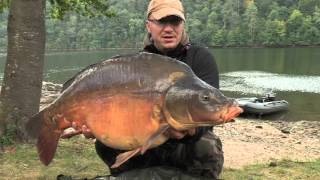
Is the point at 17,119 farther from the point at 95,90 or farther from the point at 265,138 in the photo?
the point at 265,138

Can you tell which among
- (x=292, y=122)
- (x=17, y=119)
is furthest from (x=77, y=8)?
(x=292, y=122)

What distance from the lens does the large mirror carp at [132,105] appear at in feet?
10.4

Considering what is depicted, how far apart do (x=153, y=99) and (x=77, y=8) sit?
9.33 m

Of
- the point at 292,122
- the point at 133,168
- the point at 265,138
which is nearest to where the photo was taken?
the point at 133,168

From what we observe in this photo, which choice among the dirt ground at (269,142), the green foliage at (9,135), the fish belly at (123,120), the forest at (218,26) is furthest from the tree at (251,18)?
the fish belly at (123,120)

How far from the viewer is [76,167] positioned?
25.3 feet

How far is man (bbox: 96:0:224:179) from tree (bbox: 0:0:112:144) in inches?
168

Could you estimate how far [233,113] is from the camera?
10.1ft

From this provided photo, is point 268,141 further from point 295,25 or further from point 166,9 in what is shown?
point 295,25

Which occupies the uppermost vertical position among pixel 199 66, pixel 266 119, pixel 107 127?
pixel 199 66

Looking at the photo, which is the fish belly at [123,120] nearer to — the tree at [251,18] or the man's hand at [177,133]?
the man's hand at [177,133]

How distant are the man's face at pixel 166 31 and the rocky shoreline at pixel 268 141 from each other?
615cm

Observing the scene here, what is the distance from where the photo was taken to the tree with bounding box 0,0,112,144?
8414mm

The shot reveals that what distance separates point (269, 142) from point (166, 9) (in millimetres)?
13843
